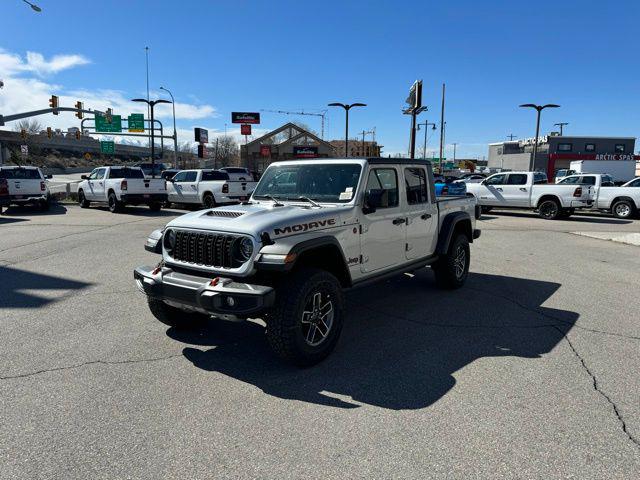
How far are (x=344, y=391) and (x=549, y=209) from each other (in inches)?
688

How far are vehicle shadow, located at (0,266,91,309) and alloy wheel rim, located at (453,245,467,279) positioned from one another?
5.52m

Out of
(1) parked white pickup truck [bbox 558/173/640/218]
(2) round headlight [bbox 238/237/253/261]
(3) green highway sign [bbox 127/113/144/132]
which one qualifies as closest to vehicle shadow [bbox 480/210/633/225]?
(1) parked white pickup truck [bbox 558/173/640/218]

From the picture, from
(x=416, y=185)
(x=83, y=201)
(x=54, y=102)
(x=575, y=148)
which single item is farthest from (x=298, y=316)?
(x=575, y=148)

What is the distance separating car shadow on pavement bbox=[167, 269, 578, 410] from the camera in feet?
12.5

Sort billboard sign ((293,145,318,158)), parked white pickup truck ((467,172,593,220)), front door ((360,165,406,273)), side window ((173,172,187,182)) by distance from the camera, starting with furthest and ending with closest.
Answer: billboard sign ((293,145,318,158)), side window ((173,172,187,182)), parked white pickup truck ((467,172,593,220)), front door ((360,165,406,273))

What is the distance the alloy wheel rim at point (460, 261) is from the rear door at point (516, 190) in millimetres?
13473

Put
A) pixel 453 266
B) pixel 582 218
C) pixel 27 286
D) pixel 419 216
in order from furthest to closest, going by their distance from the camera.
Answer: pixel 582 218, pixel 27 286, pixel 453 266, pixel 419 216

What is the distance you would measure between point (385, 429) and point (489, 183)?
18.5 m

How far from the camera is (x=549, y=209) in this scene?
1856 centimetres

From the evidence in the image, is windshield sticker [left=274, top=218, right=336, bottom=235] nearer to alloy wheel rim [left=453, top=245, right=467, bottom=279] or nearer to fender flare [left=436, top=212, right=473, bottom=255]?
fender flare [left=436, top=212, right=473, bottom=255]

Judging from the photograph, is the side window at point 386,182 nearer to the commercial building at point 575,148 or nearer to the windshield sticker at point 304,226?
the windshield sticker at point 304,226

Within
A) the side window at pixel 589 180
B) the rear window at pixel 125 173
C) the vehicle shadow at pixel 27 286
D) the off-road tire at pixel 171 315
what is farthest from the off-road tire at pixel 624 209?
the vehicle shadow at pixel 27 286

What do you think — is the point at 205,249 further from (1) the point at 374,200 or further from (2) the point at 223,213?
(1) the point at 374,200

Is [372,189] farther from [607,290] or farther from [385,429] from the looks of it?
[607,290]
